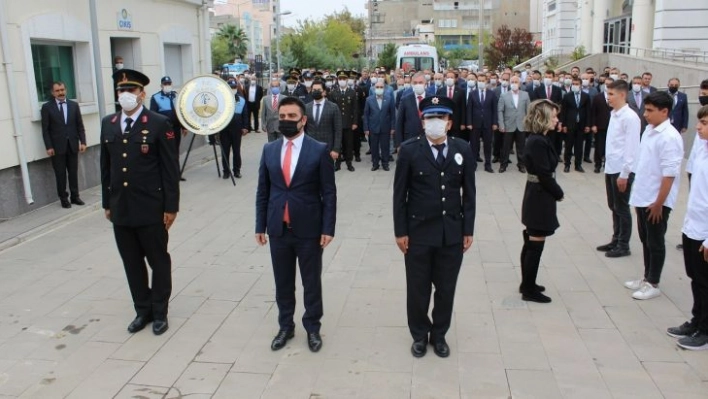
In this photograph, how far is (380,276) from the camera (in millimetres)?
6516

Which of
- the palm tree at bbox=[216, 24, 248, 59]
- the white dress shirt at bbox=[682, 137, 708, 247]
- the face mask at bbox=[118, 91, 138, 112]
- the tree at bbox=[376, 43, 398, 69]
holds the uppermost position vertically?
the palm tree at bbox=[216, 24, 248, 59]

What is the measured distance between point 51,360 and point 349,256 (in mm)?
3414

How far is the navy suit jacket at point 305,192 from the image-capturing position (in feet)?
15.1

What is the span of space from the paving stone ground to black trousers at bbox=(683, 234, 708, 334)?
0.95 ft

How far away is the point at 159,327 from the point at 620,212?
5.03 metres

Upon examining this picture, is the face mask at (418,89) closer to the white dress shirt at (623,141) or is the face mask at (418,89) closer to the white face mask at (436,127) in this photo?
the white dress shirt at (623,141)

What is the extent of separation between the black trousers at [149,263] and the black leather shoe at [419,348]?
2099 millimetres

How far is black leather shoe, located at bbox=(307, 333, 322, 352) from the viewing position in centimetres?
478

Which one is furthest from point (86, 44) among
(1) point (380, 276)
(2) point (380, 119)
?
(1) point (380, 276)

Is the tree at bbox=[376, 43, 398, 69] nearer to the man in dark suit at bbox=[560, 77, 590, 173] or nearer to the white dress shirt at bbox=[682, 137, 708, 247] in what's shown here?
the man in dark suit at bbox=[560, 77, 590, 173]

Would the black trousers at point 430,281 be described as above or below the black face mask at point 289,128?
below

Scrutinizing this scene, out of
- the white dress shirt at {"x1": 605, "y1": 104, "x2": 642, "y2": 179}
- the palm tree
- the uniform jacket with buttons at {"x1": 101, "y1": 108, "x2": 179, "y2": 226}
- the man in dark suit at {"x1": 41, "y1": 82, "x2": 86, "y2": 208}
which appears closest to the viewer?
the uniform jacket with buttons at {"x1": 101, "y1": 108, "x2": 179, "y2": 226}

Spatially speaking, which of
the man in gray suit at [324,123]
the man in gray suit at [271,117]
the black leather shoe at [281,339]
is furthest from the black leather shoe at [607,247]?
the man in gray suit at [271,117]

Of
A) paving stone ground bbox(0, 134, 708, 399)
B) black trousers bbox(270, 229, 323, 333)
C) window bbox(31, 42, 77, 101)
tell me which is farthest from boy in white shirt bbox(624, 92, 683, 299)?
window bbox(31, 42, 77, 101)
